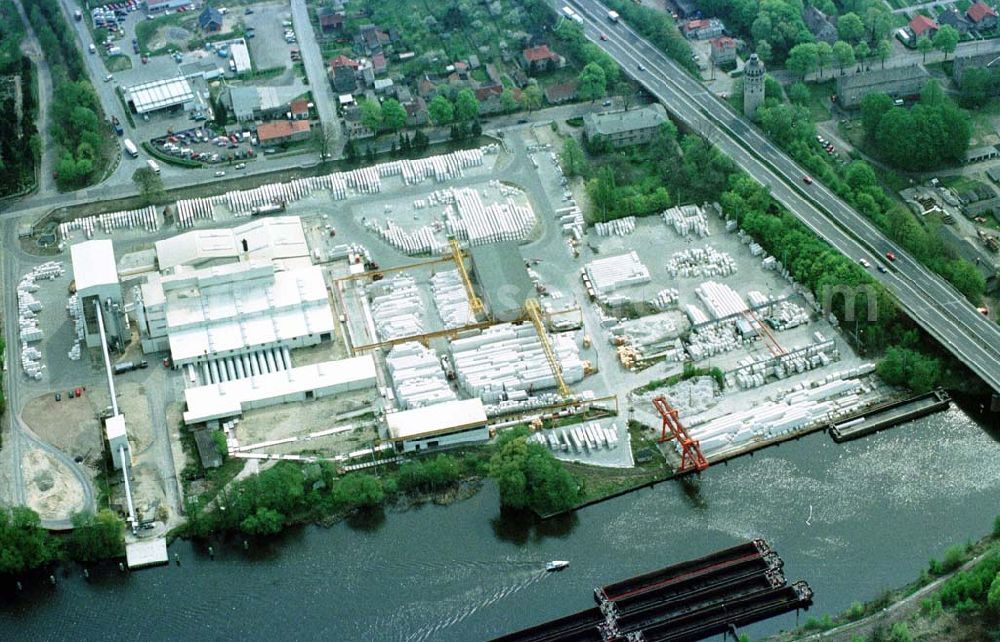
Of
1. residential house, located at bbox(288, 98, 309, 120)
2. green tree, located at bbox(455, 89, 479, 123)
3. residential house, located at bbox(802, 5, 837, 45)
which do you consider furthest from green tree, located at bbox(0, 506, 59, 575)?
residential house, located at bbox(802, 5, 837, 45)

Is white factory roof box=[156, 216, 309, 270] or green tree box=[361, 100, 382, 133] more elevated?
green tree box=[361, 100, 382, 133]

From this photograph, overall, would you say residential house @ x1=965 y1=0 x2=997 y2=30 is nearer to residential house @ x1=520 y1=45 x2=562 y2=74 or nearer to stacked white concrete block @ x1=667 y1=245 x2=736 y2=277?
residential house @ x1=520 y1=45 x2=562 y2=74

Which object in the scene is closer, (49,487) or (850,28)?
(49,487)

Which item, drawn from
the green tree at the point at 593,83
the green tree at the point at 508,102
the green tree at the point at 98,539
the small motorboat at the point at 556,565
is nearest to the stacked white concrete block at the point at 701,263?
the green tree at the point at 593,83

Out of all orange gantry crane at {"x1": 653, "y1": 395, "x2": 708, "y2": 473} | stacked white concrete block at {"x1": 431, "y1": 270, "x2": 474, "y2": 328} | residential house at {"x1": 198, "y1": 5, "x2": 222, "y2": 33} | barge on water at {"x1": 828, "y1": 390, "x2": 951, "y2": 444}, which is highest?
residential house at {"x1": 198, "y1": 5, "x2": 222, "y2": 33}

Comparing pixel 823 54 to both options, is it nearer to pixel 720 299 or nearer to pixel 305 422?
pixel 720 299

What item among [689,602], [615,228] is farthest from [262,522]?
[615,228]

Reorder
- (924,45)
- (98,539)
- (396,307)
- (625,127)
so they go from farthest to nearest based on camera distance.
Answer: (924,45) → (625,127) → (396,307) → (98,539)
